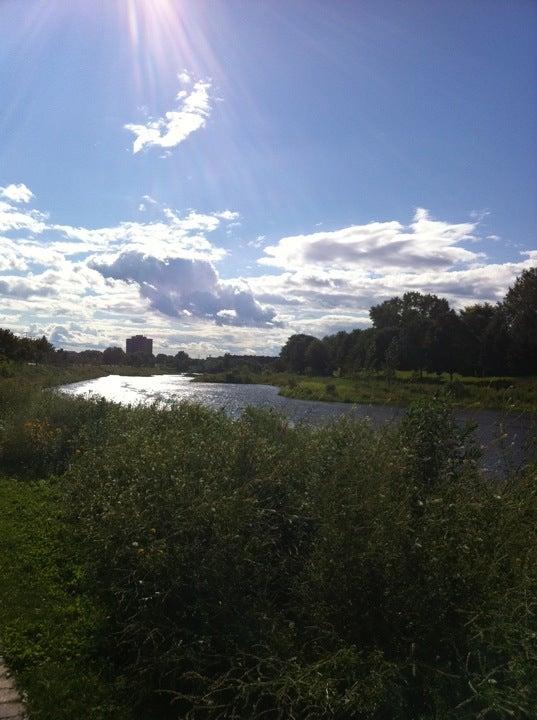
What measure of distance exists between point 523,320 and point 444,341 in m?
13.0

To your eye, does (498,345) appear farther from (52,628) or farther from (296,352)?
(296,352)

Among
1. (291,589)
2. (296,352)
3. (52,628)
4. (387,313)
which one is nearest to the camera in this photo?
(291,589)

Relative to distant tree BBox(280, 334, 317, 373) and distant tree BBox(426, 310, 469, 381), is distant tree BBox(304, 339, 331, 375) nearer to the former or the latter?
distant tree BBox(280, 334, 317, 373)

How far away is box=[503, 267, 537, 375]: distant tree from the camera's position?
2722 centimetres

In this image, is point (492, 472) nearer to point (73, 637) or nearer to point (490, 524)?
point (490, 524)

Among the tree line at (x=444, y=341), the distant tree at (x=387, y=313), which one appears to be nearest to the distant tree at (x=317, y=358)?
the tree line at (x=444, y=341)

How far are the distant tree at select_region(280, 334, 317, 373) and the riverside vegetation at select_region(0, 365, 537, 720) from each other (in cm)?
6661

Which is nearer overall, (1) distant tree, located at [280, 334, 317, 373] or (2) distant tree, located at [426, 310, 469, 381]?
(2) distant tree, located at [426, 310, 469, 381]

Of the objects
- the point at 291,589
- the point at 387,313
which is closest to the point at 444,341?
the point at 387,313

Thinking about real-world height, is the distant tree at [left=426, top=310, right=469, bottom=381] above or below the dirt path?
above

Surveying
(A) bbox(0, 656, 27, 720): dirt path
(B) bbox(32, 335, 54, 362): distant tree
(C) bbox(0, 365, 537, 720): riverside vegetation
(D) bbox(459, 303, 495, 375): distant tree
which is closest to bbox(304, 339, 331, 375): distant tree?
(D) bbox(459, 303, 495, 375): distant tree

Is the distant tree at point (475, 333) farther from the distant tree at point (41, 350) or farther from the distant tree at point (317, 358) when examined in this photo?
the distant tree at point (41, 350)

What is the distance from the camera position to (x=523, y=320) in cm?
3122

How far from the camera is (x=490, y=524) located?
382cm
